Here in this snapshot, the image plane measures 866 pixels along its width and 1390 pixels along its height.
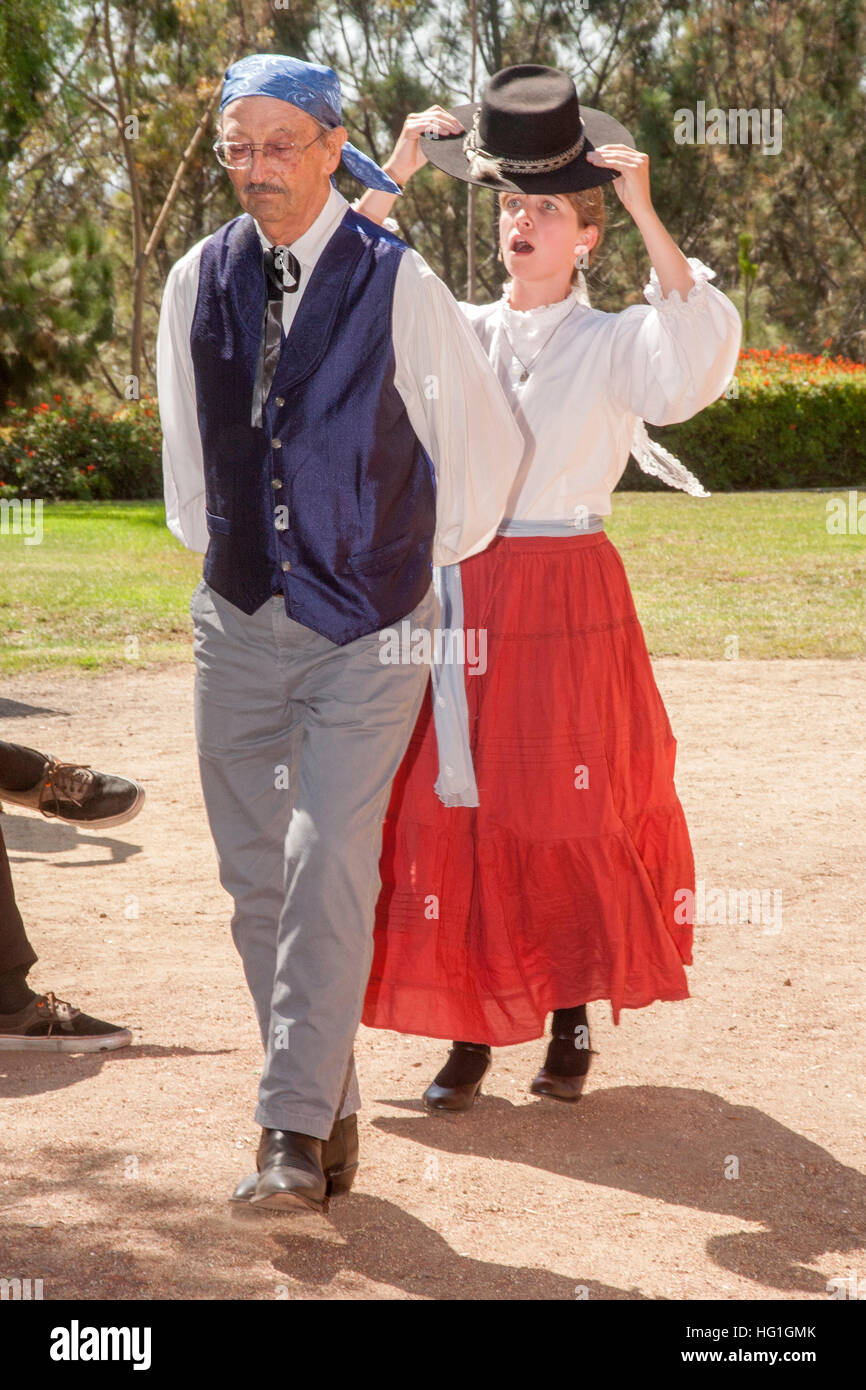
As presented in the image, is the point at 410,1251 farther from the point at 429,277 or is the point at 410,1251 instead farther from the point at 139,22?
the point at 139,22

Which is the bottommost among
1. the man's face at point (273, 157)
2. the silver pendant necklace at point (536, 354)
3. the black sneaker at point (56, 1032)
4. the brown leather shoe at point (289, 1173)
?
the black sneaker at point (56, 1032)

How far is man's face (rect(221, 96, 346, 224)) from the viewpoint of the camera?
2.85 metres

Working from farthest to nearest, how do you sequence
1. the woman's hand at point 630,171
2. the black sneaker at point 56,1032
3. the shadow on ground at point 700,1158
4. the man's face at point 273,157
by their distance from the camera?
1. the black sneaker at point 56,1032
2. the woman's hand at point 630,171
3. the shadow on ground at point 700,1158
4. the man's face at point 273,157

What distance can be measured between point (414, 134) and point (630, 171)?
479 millimetres

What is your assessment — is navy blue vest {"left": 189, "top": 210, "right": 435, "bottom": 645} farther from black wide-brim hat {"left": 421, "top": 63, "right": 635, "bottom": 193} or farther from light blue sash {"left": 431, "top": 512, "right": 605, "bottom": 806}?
black wide-brim hat {"left": 421, "top": 63, "right": 635, "bottom": 193}

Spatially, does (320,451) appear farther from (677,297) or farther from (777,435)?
(777,435)

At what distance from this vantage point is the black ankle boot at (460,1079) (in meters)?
3.68

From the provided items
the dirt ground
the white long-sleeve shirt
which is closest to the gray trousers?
the white long-sleeve shirt

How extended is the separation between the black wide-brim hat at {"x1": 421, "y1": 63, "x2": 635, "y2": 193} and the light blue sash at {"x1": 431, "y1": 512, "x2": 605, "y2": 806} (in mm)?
895

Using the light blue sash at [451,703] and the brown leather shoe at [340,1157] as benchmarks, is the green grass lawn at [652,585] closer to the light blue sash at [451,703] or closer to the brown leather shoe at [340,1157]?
the light blue sash at [451,703]

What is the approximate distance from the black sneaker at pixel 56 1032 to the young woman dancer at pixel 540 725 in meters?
0.73

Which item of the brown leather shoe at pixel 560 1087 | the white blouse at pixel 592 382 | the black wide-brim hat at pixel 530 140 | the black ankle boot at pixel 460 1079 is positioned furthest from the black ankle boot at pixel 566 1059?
the black wide-brim hat at pixel 530 140

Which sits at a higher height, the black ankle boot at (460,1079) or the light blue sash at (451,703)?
the light blue sash at (451,703)

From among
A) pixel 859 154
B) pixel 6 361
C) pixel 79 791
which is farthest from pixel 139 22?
pixel 79 791
